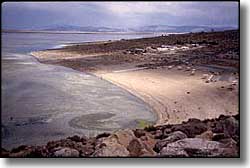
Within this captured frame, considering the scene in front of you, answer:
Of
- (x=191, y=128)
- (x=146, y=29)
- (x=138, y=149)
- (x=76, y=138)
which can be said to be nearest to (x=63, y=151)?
(x=76, y=138)

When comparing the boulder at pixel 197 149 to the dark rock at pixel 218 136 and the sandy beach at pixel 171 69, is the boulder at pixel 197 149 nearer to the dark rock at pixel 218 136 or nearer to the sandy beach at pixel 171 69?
the dark rock at pixel 218 136

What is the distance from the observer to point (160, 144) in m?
2.18

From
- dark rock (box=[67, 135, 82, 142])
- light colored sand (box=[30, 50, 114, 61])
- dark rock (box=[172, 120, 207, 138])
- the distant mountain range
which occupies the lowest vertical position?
dark rock (box=[67, 135, 82, 142])

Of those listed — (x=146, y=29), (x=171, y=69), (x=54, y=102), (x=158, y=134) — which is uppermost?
(x=146, y=29)

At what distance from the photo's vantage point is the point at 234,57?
2.28 m

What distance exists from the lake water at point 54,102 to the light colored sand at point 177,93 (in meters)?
0.06

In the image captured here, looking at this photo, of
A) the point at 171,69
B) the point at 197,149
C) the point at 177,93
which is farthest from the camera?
the point at 171,69

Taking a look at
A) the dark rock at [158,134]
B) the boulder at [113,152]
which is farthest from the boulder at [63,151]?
the dark rock at [158,134]

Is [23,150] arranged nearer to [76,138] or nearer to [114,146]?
[76,138]

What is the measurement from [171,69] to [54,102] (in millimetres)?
762

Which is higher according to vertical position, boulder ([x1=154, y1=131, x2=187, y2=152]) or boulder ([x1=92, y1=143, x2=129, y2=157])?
boulder ([x1=154, y1=131, x2=187, y2=152])

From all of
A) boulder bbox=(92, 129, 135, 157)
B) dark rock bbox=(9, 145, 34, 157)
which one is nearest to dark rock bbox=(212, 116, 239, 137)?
boulder bbox=(92, 129, 135, 157)

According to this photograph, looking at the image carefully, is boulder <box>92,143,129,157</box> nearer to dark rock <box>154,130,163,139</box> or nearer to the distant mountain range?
dark rock <box>154,130,163,139</box>

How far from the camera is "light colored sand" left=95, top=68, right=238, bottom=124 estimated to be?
2.23 metres
